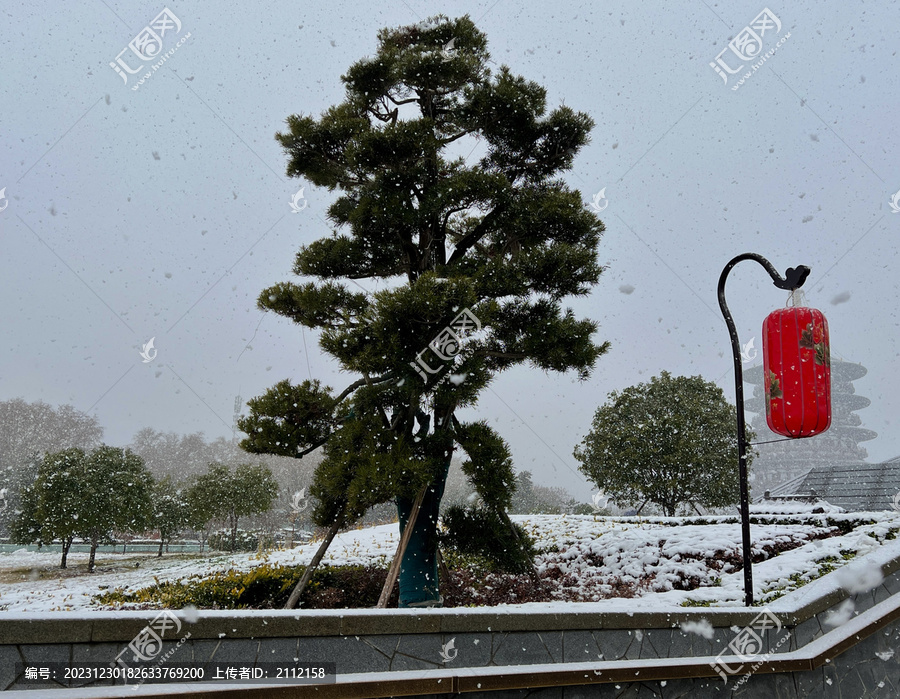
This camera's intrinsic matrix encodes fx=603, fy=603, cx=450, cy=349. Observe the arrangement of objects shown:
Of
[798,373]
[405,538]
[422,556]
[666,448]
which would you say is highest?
[798,373]

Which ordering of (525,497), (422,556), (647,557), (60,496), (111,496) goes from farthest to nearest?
1. (525,497)
2. (111,496)
3. (60,496)
4. (647,557)
5. (422,556)

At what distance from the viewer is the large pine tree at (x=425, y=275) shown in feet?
15.9

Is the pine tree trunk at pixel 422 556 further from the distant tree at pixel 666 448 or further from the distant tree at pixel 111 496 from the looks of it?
the distant tree at pixel 111 496

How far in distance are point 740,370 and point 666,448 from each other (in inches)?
332

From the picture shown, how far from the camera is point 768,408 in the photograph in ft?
15.1

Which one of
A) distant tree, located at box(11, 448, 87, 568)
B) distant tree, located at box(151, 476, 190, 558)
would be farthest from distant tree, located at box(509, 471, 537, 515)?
distant tree, located at box(11, 448, 87, 568)

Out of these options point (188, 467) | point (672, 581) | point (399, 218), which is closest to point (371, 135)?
point (399, 218)

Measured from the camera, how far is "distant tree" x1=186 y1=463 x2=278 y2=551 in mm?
13688

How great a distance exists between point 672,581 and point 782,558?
3.47ft

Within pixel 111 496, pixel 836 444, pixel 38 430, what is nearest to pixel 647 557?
pixel 111 496

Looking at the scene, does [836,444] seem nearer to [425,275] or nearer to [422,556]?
[422,556]

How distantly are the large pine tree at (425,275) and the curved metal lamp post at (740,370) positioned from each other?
1.07 metres

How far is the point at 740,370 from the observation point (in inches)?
183

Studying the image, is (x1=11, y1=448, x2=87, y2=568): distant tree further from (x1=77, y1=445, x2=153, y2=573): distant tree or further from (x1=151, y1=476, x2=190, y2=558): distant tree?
(x1=151, y1=476, x2=190, y2=558): distant tree
